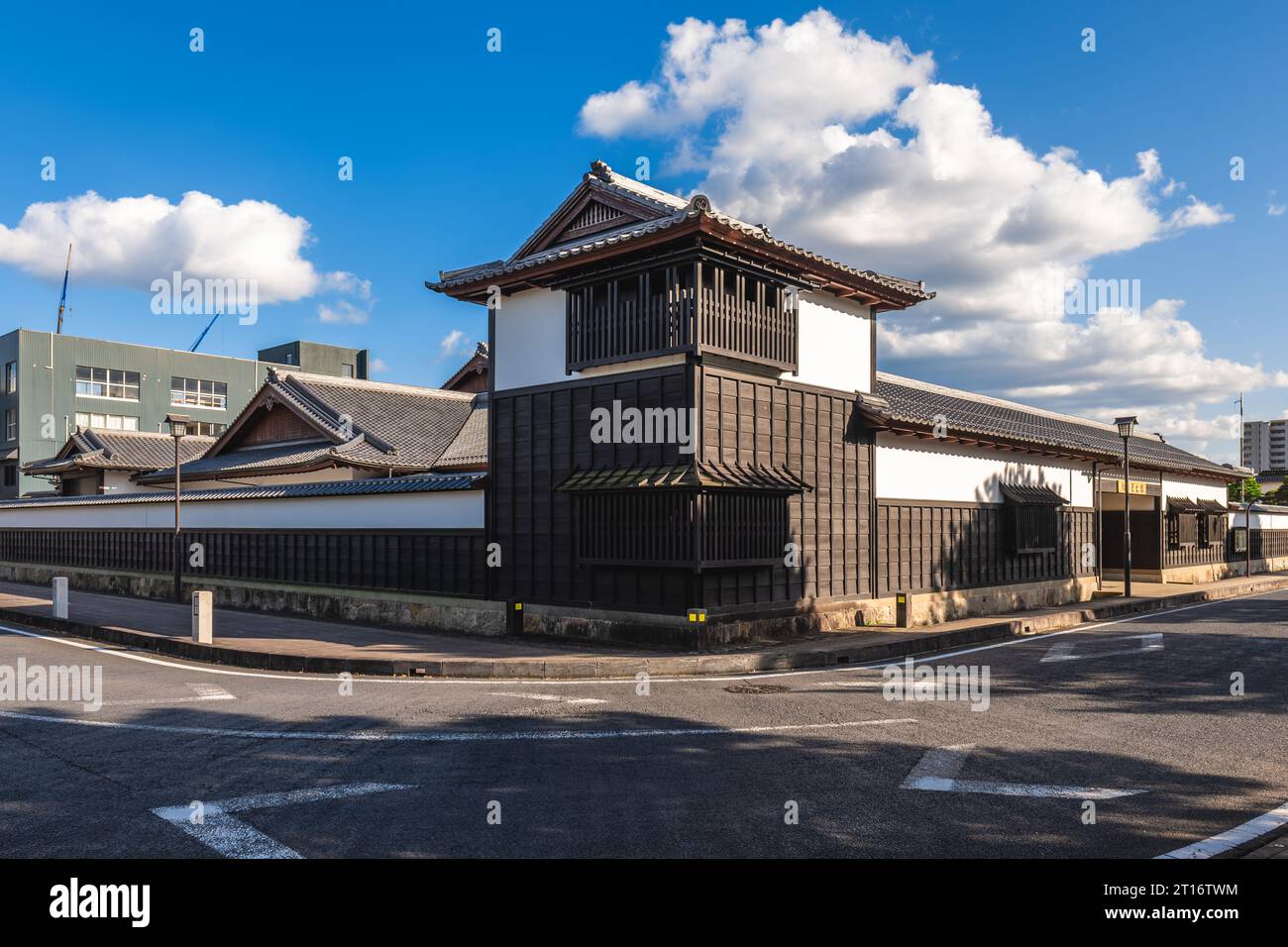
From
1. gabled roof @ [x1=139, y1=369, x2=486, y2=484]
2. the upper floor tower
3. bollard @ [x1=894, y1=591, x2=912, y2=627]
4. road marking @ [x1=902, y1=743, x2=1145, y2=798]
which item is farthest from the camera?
gabled roof @ [x1=139, y1=369, x2=486, y2=484]

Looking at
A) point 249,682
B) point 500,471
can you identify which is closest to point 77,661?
point 249,682

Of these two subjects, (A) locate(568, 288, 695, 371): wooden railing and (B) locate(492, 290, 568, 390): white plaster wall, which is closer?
(A) locate(568, 288, 695, 371): wooden railing

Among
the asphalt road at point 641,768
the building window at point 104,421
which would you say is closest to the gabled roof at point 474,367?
the asphalt road at point 641,768

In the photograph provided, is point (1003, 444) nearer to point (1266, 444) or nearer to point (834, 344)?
point (834, 344)

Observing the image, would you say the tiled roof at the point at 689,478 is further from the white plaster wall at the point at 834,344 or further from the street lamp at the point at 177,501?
the street lamp at the point at 177,501

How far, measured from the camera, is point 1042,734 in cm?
841

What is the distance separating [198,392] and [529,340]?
51786 mm

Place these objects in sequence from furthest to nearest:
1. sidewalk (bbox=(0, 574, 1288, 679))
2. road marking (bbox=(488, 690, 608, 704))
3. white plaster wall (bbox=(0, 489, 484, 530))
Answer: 1. white plaster wall (bbox=(0, 489, 484, 530))
2. sidewalk (bbox=(0, 574, 1288, 679))
3. road marking (bbox=(488, 690, 608, 704))

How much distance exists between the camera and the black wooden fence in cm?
1738

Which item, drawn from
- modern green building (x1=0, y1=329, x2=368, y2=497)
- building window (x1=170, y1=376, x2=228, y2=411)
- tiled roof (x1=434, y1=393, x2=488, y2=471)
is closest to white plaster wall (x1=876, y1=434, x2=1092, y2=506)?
tiled roof (x1=434, y1=393, x2=488, y2=471)

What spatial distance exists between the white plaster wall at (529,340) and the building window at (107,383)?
49.1m

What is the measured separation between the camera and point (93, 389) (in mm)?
54781

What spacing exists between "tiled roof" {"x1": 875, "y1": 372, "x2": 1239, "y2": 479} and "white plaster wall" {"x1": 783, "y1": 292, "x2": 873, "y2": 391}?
0.97 metres

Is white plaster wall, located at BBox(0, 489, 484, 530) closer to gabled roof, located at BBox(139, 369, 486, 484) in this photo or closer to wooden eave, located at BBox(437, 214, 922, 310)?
gabled roof, located at BBox(139, 369, 486, 484)
